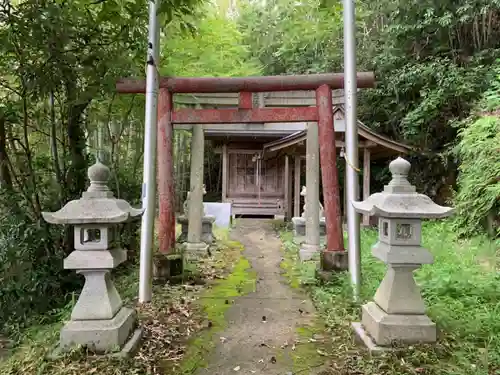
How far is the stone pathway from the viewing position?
3.13 m

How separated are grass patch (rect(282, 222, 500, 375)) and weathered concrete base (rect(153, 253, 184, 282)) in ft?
6.25

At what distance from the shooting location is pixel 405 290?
3232mm

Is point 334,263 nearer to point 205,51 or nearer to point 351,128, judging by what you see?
point 351,128

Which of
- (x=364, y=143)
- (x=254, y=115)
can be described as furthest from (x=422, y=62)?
(x=254, y=115)

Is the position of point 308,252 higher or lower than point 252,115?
lower

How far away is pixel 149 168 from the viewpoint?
4645 millimetres

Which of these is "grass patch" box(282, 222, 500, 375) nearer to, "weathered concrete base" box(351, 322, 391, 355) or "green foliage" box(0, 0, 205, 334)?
"weathered concrete base" box(351, 322, 391, 355)

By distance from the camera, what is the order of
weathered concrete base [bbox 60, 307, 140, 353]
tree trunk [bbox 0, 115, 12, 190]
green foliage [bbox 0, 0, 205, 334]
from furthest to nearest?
tree trunk [bbox 0, 115, 12, 190] → green foliage [bbox 0, 0, 205, 334] → weathered concrete base [bbox 60, 307, 140, 353]

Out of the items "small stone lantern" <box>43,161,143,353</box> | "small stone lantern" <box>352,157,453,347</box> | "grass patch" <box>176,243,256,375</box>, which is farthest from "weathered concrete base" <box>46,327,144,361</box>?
"small stone lantern" <box>352,157,453,347</box>

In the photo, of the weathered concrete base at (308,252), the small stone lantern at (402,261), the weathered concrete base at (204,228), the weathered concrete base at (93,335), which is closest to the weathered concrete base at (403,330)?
the small stone lantern at (402,261)

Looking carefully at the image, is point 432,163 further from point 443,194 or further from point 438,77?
point 438,77

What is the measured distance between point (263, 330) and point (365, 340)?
1.08m

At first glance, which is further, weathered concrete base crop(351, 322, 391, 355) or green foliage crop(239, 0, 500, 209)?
green foliage crop(239, 0, 500, 209)

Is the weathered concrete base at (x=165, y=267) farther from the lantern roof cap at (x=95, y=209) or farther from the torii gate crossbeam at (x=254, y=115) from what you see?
the lantern roof cap at (x=95, y=209)
